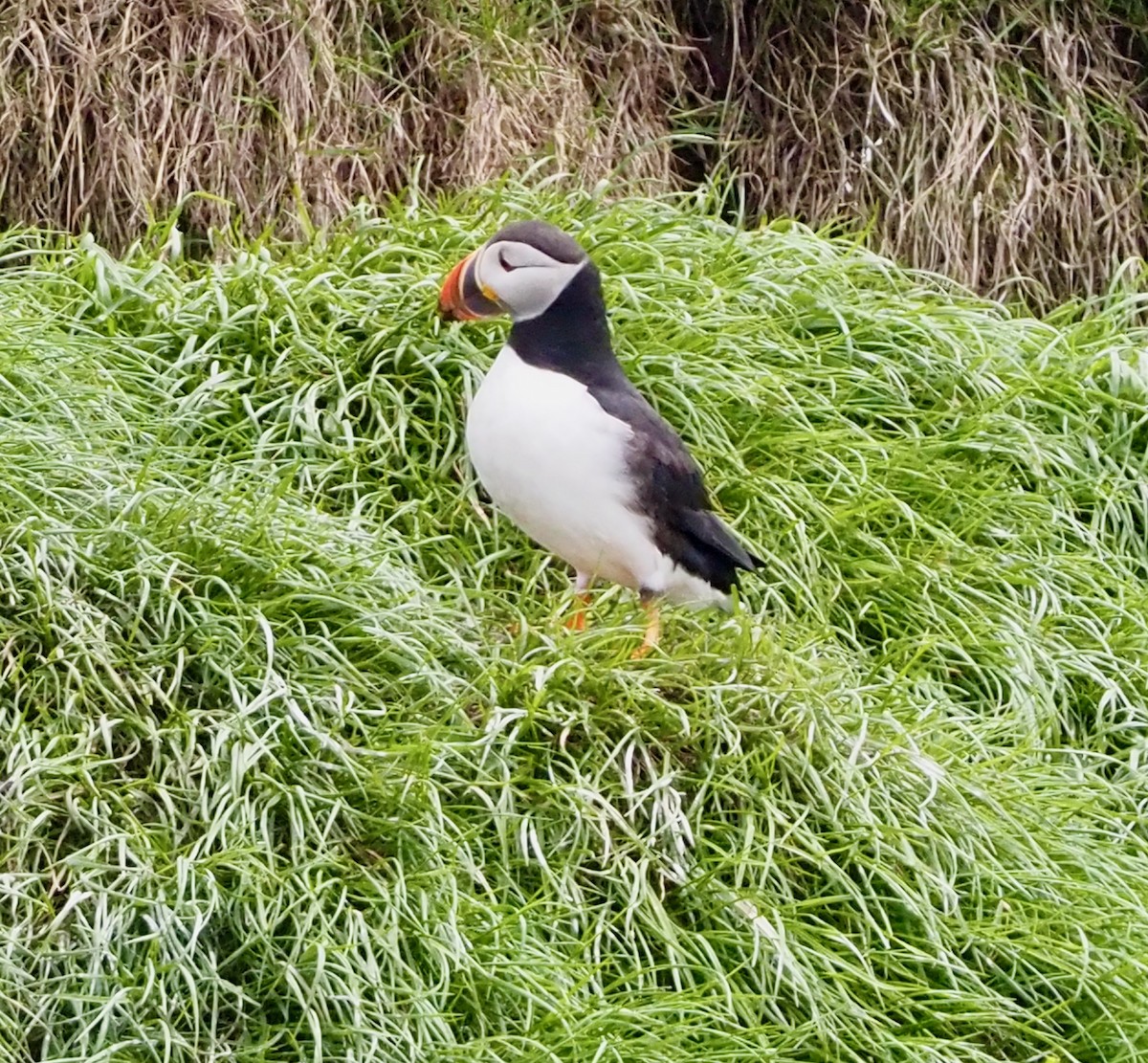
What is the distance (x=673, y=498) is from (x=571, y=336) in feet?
1.19

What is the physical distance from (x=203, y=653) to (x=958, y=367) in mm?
2168

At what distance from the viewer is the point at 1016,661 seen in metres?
3.93

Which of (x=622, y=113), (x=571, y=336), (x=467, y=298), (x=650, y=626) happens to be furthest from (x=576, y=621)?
(x=622, y=113)

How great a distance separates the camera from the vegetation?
4.83 meters

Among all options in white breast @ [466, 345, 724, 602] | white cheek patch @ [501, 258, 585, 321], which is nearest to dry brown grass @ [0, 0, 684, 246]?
white cheek patch @ [501, 258, 585, 321]

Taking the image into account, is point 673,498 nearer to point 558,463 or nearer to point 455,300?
point 558,463

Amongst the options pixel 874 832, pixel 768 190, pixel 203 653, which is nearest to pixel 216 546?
pixel 203 653

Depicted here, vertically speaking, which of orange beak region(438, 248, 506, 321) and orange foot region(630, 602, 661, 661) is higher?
orange beak region(438, 248, 506, 321)

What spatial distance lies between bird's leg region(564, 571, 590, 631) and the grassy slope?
0.20 feet

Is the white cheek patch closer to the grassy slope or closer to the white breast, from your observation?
the white breast

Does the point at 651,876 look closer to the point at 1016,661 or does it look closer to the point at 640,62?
the point at 1016,661

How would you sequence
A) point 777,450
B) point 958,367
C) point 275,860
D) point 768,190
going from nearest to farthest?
1. point 275,860
2. point 777,450
3. point 958,367
4. point 768,190

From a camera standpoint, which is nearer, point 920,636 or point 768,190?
point 920,636

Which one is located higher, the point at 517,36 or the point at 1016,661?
the point at 517,36
